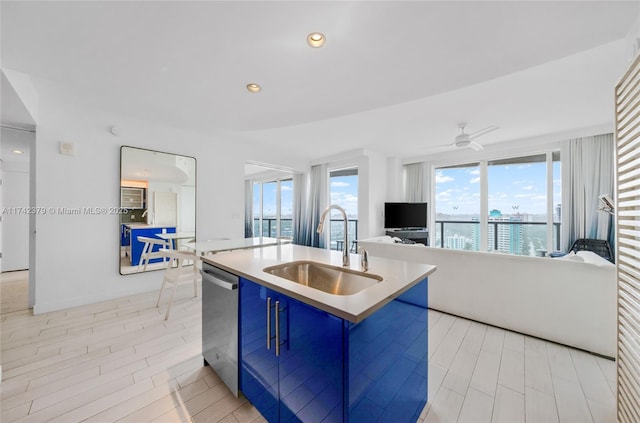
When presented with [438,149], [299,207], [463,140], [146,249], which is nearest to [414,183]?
[438,149]

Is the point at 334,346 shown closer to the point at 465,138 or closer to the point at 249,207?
the point at 465,138

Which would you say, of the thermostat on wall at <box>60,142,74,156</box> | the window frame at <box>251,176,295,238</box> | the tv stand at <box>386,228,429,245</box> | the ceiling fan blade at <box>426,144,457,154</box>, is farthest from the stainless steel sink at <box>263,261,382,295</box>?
the window frame at <box>251,176,295,238</box>

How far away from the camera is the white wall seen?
2689 mm

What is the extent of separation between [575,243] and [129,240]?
21.6 feet

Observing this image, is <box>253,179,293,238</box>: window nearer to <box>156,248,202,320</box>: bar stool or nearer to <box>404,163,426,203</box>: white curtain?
<box>404,163,426,203</box>: white curtain

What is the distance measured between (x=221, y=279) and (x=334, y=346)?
890mm

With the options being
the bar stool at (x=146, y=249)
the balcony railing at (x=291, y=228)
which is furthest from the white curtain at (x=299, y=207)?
the bar stool at (x=146, y=249)

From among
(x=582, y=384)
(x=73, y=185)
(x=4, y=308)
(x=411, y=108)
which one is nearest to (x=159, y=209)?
(x=73, y=185)

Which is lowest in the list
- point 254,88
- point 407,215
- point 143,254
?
point 143,254

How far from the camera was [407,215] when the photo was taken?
17.9 ft

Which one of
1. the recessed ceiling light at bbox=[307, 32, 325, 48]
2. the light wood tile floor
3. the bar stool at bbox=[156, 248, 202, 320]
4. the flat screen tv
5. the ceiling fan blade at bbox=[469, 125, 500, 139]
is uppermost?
the ceiling fan blade at bbox=[469, 125, 500, 139]

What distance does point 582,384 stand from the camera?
1.63m

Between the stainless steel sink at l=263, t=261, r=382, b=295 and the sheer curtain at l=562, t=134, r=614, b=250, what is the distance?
4.69 metres

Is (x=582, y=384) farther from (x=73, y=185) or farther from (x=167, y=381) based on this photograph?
(x=73, y=185)
